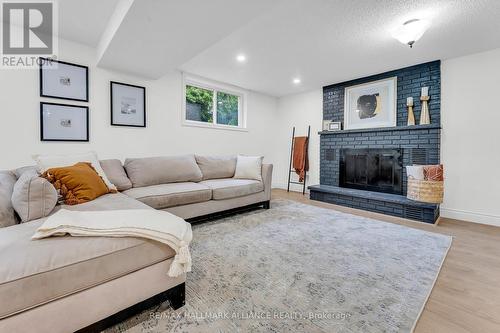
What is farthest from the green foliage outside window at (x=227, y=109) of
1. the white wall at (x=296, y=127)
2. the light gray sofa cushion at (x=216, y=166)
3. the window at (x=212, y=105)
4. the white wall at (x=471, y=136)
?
the white wall at (x=471, y=136)

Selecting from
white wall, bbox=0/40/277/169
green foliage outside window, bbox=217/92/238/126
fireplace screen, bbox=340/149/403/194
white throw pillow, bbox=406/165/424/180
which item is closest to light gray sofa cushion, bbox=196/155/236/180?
white wall, bbox=0/40/277/169

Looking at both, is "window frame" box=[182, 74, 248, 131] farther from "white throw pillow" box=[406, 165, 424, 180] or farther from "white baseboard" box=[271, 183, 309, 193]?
"white throw pillow" box=[406, 165, 424, 180]

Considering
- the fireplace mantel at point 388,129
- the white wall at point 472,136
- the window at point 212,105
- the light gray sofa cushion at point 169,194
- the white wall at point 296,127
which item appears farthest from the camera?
the white wall at point 296,127

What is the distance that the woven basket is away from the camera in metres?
3.02

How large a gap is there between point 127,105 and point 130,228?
8.82 ft

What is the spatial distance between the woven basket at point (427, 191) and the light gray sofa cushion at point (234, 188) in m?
2.19

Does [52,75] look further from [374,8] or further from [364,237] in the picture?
[364,237]

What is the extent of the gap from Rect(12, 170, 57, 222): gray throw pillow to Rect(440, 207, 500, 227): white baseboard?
15.5ft

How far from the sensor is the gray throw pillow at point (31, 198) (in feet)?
4.76

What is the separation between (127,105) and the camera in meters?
3.29

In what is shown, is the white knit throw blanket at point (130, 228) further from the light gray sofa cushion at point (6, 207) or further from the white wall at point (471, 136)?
the white wall at point (471, 136)

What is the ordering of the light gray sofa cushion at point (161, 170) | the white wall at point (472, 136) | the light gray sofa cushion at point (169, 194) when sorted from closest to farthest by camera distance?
the light gray sofa cushion at point (169, 194) → the light gray sofa cushion at point (161, 170) → the white wall at point (472, 136)

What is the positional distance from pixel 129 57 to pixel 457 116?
4543mm

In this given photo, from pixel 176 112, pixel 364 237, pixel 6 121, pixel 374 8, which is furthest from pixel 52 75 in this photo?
pixel 364 237
